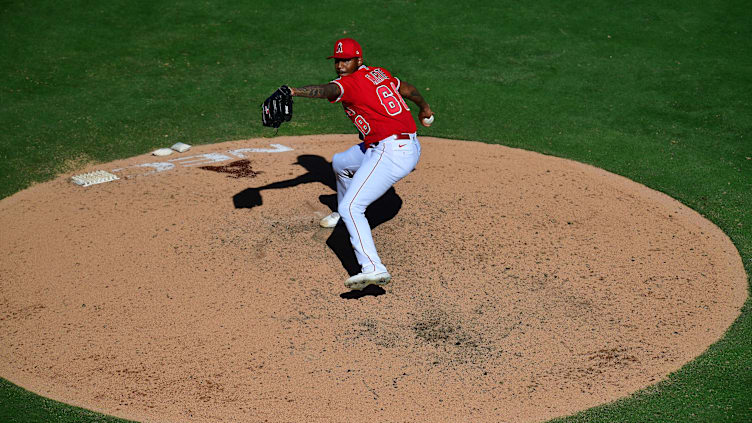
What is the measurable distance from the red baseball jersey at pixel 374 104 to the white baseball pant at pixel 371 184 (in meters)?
0.10

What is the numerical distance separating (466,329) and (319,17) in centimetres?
991

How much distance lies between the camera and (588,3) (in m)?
15.1

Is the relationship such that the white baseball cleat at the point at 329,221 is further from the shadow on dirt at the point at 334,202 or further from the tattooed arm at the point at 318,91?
the tattooed arm at the point at 318,91

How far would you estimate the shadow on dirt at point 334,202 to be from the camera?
728 cm

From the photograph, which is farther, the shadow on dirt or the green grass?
the green grass

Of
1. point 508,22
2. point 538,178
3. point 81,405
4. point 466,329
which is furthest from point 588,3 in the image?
point 81,405

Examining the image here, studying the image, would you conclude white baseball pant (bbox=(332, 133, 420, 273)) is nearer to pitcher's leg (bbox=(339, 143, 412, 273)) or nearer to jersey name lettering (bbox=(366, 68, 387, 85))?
pitcher's leg (bbox=(339, 143, 412, 273))

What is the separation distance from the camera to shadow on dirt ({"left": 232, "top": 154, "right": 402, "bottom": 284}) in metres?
7.28

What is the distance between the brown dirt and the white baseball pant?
473 mm

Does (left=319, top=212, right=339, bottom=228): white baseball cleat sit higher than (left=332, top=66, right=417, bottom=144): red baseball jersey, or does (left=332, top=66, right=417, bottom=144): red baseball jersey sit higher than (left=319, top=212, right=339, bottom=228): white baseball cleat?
(left=332, top=66, right=417, bottom=144): red baseball jersey

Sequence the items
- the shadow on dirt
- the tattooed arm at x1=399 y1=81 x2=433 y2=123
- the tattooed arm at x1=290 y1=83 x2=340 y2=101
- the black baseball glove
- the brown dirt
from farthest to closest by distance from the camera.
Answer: the tattooed arm at x1=399 y1=81 x2=433 y2=123 < the shadow on dirt < the tattooed arm at x1=290 y1=83 x2=340 y2=101 < the black baseball glove < the brown dirt

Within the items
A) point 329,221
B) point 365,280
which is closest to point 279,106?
point 365,280

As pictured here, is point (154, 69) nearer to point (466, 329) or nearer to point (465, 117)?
point (465, 117)

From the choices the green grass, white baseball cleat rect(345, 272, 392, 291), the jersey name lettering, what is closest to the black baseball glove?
the jersey name lettering
